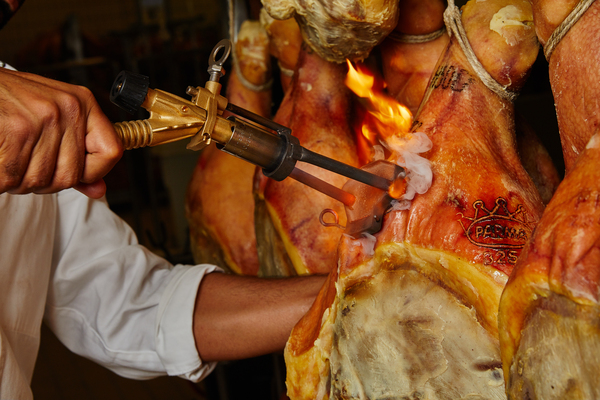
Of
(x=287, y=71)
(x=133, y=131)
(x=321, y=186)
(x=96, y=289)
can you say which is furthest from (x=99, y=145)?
(x=287, y=71)

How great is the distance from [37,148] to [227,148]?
268 millimetres

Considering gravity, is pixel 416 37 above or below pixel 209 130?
above

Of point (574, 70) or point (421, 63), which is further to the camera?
point (421, 63)

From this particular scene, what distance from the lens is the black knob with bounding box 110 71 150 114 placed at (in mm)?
782

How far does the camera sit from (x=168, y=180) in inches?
162

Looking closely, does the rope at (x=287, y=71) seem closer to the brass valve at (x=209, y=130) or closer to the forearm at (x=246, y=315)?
the forearm at (x=246, y=315)

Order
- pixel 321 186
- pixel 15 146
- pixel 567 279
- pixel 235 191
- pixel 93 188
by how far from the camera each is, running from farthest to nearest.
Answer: pixel 235 191 → pixel 321 186 → pixel 93 188 → pixel 15 146 → pixel 567 279

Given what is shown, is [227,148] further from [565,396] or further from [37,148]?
[565,396]

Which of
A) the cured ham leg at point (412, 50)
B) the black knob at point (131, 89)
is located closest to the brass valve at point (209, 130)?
the black knob at point (131, 89)

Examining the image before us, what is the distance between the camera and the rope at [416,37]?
4.21 ft

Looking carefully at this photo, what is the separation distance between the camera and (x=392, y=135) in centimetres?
109

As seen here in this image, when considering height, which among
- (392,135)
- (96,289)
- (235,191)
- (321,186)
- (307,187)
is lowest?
(96,289)

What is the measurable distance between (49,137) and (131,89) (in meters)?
0.13

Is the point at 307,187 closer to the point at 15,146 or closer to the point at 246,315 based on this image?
the point at 246,315
